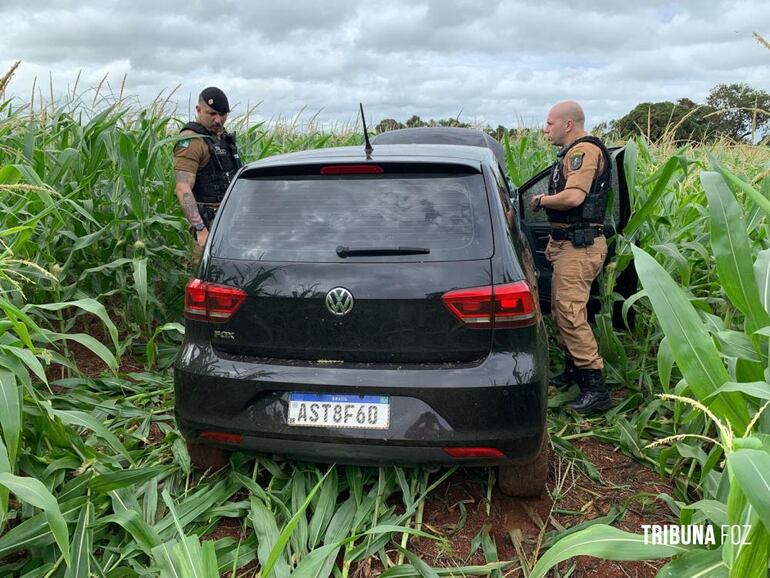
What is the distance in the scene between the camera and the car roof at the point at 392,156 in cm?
259

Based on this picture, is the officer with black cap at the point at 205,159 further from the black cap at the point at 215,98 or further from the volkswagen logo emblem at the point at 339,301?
the volkswagen logo emblem at the point at 339,301

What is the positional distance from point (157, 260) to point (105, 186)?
660 millimetres

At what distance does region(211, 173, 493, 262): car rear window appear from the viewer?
2.43 m

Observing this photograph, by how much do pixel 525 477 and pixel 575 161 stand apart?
2085 millimetres

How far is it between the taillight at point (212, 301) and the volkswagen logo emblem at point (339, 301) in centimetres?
38

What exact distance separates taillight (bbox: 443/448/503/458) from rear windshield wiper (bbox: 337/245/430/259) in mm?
777

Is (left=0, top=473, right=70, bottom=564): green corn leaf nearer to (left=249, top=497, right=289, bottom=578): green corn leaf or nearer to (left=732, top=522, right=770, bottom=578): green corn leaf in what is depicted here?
(left=249, top=497, right=289, bottom=578): green corn leaf

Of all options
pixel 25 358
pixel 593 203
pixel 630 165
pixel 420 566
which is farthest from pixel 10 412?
pixel 630 165

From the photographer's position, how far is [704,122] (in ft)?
23.6

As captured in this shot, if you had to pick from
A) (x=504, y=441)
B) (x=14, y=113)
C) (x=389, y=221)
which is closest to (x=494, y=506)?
(x=504, y=441)

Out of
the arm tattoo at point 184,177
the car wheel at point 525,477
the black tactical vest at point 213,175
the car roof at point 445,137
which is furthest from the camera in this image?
the car roof at point 445,137

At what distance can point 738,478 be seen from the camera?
1.22 metres

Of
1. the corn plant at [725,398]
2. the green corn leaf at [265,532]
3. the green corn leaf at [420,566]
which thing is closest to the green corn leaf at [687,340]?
the corn plant at [725,398]

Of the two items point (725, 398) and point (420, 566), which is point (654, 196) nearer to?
point (725, 398)
